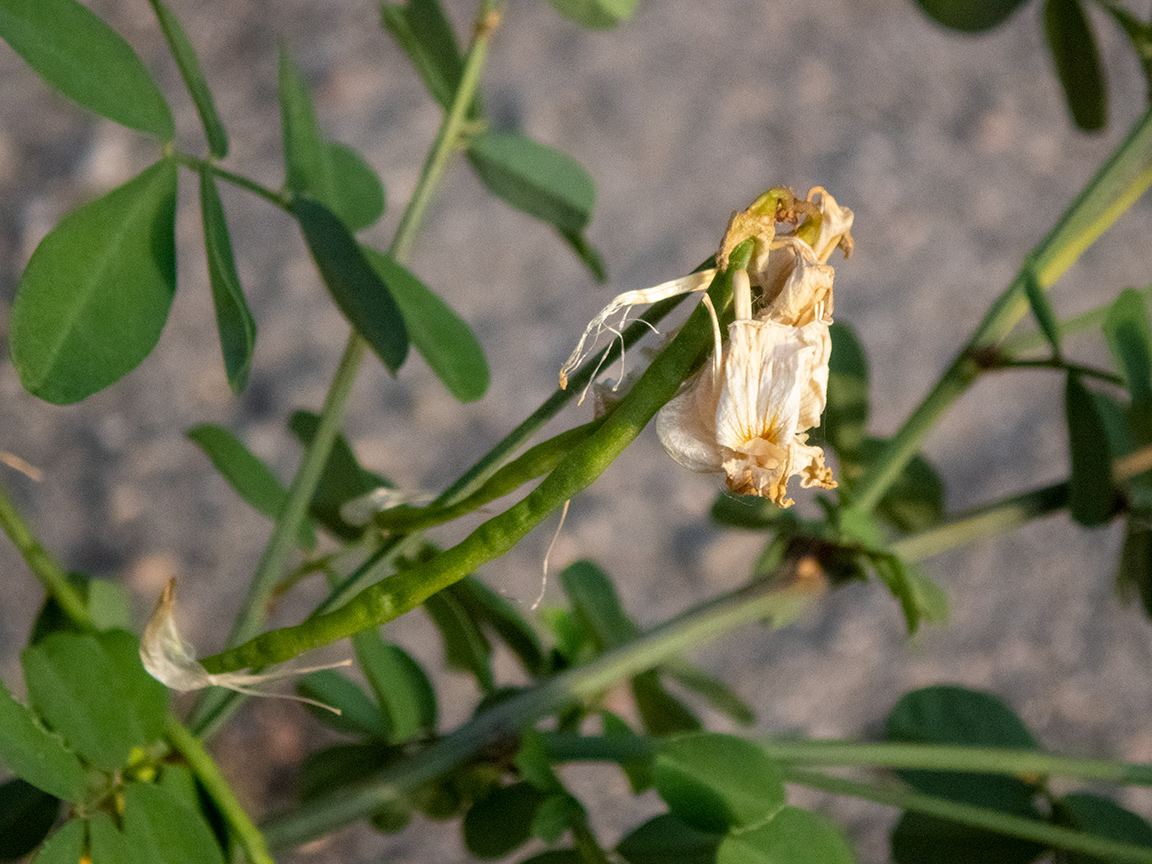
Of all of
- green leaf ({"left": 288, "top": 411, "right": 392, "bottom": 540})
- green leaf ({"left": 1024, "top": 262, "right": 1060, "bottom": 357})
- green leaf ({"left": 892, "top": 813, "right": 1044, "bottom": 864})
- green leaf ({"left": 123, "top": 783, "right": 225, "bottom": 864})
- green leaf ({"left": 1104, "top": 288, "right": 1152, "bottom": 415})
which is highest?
green leaf ({"left": 1024, "top": 262, "right": 1060, "bottom": 357})

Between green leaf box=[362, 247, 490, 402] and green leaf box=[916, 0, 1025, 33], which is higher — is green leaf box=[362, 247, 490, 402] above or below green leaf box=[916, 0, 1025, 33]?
below

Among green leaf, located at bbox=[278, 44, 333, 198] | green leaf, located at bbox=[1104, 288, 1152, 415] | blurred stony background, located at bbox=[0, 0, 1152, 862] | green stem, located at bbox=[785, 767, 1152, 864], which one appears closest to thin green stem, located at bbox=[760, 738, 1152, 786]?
green stem, located at bbox=[785, 767, 1152, 864]

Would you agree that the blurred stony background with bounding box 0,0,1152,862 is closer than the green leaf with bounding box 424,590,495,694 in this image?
No

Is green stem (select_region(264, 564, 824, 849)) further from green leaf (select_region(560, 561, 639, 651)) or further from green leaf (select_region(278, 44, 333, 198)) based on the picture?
green leaf (select_region(278, 44, 333, 198))

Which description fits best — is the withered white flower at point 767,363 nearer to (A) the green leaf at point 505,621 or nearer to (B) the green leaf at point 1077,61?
(A) the green leaf at point 505,621

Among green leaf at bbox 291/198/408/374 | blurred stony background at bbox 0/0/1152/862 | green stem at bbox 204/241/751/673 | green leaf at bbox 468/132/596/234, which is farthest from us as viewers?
blurred stony background at bbox 0/0/1152/862

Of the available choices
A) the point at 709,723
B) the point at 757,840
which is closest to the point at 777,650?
the point at 709,723

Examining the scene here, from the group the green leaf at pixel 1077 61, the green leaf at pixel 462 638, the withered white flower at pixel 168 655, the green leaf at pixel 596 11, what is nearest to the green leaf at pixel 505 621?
the green leaf at pixel 462 638
